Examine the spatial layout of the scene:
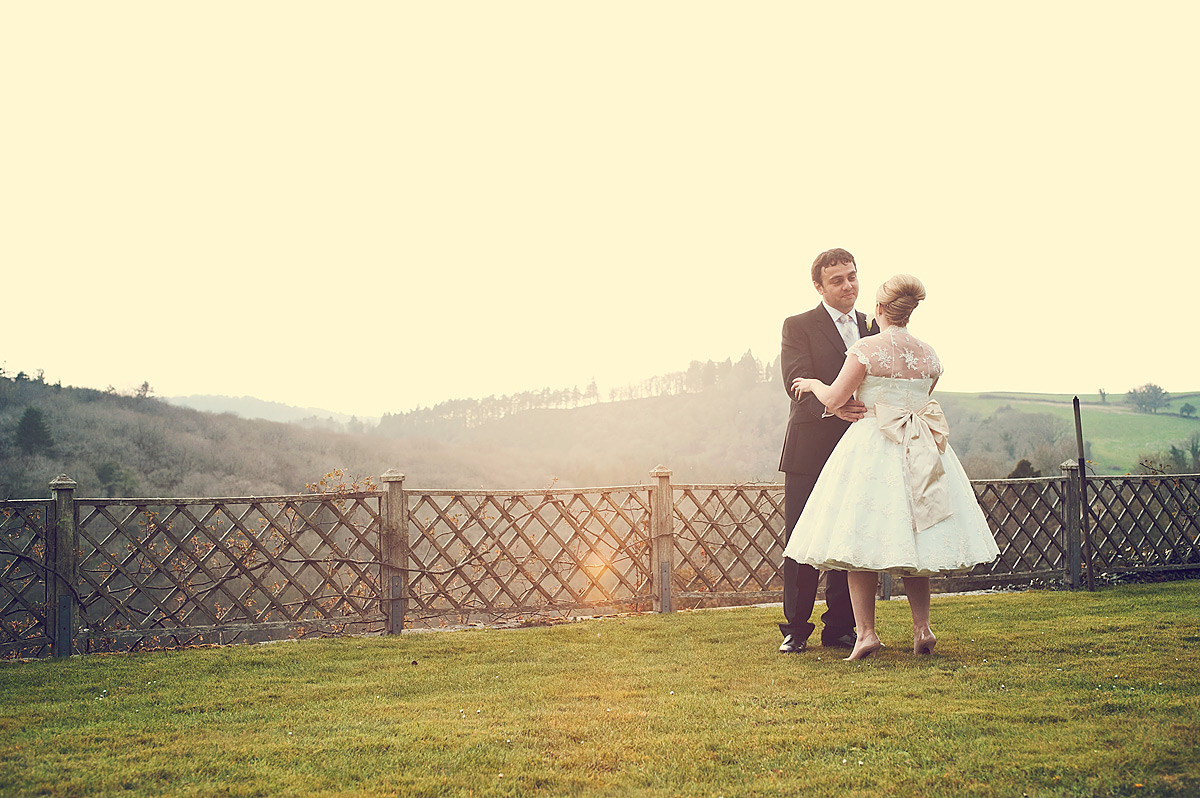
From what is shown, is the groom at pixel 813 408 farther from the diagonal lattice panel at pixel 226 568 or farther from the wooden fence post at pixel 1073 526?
the wooden fence post at pixel 1073 526

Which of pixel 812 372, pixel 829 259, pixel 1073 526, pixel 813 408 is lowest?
pixel 1073 526

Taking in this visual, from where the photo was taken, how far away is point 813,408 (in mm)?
3393

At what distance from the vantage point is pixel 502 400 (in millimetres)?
24156

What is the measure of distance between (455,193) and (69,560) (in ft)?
25.3

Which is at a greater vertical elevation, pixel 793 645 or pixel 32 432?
pixel 32 432

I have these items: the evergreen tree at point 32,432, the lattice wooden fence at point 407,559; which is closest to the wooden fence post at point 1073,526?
the lattice wooden fence at point 407,559

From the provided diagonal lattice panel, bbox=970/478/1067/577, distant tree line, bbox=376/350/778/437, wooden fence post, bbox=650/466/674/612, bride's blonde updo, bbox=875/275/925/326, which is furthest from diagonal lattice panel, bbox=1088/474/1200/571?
distant tree line, bbox=376/350/778/437

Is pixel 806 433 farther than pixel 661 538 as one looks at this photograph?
No

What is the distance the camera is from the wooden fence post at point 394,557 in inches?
198

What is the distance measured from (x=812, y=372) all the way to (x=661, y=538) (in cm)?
263

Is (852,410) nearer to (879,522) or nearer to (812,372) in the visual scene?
(812,372)

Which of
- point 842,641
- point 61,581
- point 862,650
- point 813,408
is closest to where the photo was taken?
point 862,650

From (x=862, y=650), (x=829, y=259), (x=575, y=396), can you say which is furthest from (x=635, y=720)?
(x=575, y=396)

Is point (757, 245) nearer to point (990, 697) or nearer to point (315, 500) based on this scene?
point (315, 500)
